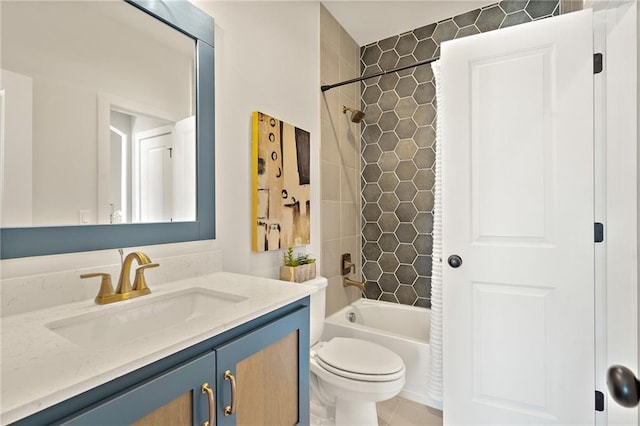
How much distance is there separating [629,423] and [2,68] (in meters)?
1.79

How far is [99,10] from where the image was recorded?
1.04 meters

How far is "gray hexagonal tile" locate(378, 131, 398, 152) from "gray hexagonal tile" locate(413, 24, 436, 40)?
0.80 meters

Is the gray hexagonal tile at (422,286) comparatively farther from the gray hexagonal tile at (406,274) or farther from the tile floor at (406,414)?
the tile floor at (406,414)

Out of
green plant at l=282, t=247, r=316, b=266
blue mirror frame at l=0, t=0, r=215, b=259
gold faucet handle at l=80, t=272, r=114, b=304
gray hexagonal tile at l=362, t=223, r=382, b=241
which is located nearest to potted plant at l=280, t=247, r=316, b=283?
green plant at l=282, t=247, r=316, b=266

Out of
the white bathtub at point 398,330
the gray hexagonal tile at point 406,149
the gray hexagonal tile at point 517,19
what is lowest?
the white bathtub at point 398,330

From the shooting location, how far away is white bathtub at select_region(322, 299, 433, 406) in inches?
77.9

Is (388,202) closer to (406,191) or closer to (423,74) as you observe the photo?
(406,191)

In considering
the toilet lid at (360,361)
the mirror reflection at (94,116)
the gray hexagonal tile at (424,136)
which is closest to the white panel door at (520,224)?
the toilet lid at (360,361)

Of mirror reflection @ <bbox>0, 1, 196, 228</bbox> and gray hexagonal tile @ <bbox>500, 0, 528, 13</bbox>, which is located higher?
gray hexagonal tile @ <bbox>500, 0, 528, 13</bbox>

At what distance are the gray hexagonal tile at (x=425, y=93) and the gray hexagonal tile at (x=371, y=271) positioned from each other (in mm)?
1419

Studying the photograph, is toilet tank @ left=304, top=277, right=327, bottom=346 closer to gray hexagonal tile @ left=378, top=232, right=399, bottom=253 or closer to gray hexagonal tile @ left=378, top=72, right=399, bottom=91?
gray hexagonal tile @ left=378, top=232, right=399, bottom=253

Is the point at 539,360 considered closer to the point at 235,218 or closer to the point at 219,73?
the point at 235,218

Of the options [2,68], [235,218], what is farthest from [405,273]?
[2,68]

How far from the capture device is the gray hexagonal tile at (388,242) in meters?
2.67
